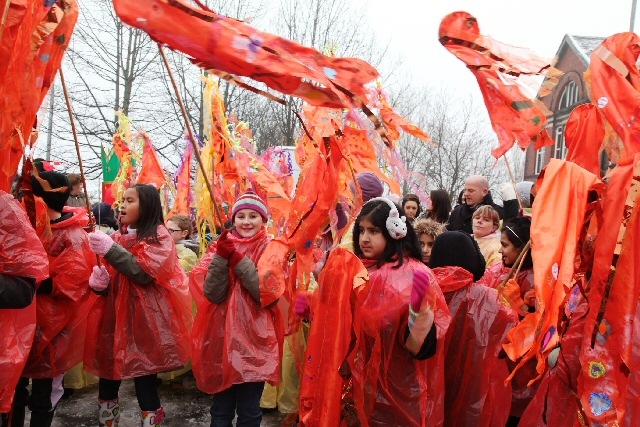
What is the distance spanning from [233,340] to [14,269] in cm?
127

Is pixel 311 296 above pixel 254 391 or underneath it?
above

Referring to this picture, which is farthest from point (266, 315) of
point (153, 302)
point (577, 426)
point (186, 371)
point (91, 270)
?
point (186, 371)

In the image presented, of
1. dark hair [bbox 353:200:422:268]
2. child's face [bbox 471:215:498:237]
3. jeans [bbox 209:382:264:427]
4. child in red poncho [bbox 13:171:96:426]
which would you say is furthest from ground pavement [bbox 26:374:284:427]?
dark hair [bbox 353:200:422:268]

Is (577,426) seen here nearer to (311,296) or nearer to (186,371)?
(311,296)

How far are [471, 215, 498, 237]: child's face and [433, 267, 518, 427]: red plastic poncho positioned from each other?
1707mm

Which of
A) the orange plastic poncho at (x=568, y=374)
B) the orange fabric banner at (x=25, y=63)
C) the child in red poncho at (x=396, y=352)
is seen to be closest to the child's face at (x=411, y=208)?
the child in red poncho at (x=396, y=352)

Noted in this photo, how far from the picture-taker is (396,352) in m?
2.73

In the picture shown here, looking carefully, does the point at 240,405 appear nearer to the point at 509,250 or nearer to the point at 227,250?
the point at 227,250

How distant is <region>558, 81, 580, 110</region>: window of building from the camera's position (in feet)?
78.3

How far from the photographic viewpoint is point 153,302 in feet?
12.0

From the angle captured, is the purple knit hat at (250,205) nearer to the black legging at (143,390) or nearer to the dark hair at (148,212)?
the dark hair at (148,212)

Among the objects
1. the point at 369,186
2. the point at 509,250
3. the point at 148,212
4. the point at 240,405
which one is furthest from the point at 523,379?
the point at 148,212

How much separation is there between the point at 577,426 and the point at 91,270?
2.77 meters

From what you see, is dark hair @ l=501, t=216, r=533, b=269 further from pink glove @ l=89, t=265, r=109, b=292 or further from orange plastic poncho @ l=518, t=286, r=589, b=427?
pink glove @ l=89, t=265, r=109, b=292
